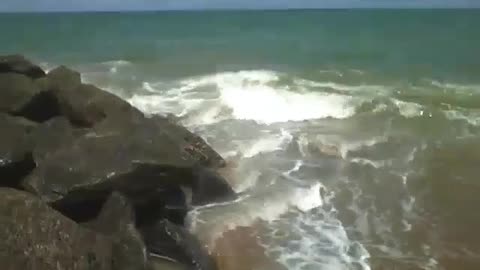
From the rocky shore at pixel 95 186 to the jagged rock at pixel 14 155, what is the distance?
0.4 inches

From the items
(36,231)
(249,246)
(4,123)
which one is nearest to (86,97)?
(4,123)

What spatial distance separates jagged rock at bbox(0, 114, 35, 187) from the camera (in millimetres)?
6418

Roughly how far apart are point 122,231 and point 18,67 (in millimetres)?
5592

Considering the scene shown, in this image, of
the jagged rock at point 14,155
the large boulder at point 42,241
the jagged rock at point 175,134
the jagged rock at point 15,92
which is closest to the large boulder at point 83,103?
the jagged rock at point 15,92

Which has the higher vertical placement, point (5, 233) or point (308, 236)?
point (5, 233)

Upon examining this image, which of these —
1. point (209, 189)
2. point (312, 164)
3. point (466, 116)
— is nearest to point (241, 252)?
point (209, 189)

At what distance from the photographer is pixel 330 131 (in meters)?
10.4

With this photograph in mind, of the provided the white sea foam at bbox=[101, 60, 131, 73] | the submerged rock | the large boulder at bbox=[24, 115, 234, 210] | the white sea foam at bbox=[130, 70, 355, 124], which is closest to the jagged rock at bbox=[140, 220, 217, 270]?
the submerged rock

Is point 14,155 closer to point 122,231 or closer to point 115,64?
point 122,231

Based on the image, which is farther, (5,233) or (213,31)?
(213,31)

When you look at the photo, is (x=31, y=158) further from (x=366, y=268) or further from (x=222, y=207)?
(x=366, y=268)

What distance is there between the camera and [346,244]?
644 centimetres

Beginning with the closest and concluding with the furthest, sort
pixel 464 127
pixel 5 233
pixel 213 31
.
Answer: pixel 5 233 → pixel 464 127 → pixel 213 31

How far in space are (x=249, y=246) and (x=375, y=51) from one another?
1614 centimetres
